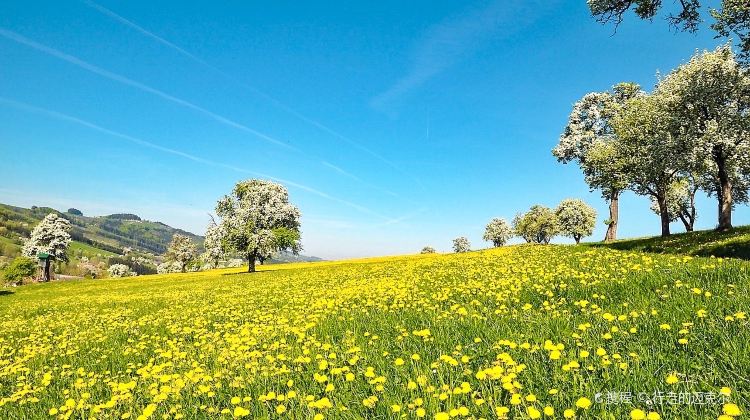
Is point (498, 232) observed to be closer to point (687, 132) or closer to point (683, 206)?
point (683, 206)

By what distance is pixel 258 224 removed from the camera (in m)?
55.3

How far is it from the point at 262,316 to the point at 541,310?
8.11 meters

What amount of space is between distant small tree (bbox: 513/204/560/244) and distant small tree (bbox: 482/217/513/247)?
15.3 m

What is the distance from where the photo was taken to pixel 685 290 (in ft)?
27.1

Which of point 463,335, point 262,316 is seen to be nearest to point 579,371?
point 463,335

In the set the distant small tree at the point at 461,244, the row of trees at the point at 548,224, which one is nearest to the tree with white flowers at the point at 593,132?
the row of trees at the point at 548,224

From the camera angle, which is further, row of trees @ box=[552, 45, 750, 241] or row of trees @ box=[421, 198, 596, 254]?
row of trees @ box=[421, 198, 596, 254]

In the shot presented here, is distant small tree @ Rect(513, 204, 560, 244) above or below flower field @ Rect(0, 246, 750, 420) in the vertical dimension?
above

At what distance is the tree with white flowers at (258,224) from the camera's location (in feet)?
176

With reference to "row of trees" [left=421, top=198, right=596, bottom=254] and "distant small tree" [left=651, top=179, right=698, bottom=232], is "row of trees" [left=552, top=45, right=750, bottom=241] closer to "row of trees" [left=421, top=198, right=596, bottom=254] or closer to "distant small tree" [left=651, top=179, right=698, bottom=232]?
"distant small tree" [left=651, top=179, right=698, bottom=232]

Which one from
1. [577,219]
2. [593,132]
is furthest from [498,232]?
[593,132]

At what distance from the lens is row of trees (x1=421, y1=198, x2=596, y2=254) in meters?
102

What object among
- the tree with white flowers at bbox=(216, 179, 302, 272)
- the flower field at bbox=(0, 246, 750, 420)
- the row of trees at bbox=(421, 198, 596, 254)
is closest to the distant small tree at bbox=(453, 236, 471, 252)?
the row of trees at bbox=(421, 198, 596, 254)

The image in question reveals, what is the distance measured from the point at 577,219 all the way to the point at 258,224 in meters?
80.8
